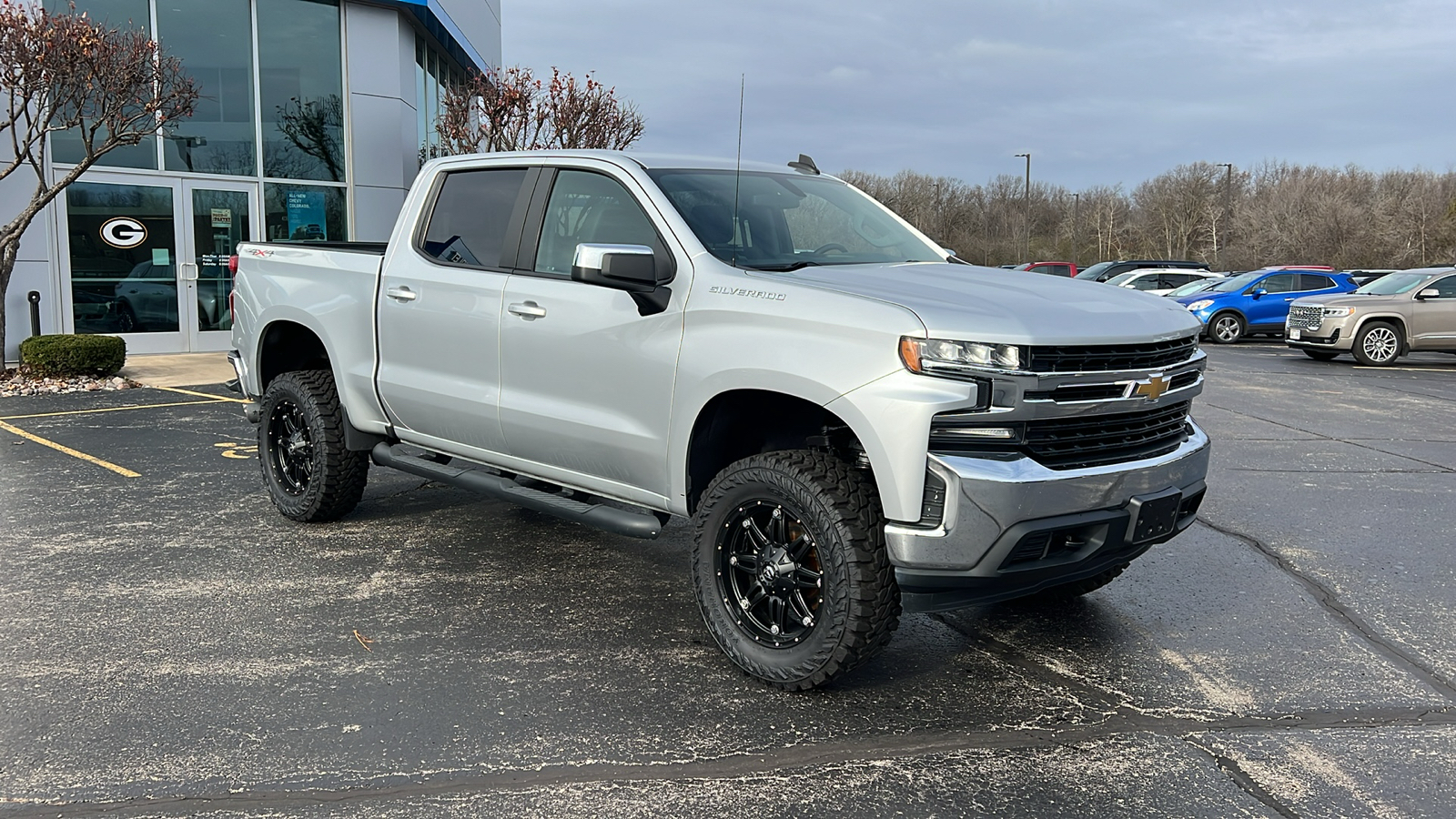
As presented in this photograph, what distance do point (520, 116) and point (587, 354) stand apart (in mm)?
16672

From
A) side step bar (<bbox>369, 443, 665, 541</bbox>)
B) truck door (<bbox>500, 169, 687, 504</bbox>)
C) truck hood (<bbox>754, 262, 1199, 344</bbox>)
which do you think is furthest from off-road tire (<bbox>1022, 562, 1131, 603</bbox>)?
truck door (<bbox>500, 169, 687, 504</bbox>)

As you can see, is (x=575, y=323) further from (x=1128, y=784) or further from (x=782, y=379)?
(x=1128, y=784)

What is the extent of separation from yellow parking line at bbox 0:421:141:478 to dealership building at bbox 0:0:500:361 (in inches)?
233

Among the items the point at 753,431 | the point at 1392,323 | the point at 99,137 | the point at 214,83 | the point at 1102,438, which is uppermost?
the point at 214,83

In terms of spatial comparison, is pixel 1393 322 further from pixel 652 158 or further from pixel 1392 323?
pixel 652 158

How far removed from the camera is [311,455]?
6184 mm

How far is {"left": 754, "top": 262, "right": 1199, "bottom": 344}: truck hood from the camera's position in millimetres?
3557

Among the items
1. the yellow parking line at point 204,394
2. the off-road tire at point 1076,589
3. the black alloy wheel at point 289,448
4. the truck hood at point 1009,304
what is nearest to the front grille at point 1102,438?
the truck hood at point 1009,304

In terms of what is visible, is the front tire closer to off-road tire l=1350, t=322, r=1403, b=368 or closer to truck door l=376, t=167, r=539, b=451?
off-road tire l=1350, t=322, r=1403, b=368

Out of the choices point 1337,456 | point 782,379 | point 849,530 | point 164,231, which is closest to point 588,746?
point 849,530

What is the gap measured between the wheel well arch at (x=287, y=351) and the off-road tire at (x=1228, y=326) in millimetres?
20534

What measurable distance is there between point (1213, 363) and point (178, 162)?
52.3 feet

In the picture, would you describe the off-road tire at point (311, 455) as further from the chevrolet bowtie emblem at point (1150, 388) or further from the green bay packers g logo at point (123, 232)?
the green bay packers g logo at point (123, 232)

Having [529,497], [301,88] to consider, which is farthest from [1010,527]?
[301,88]
